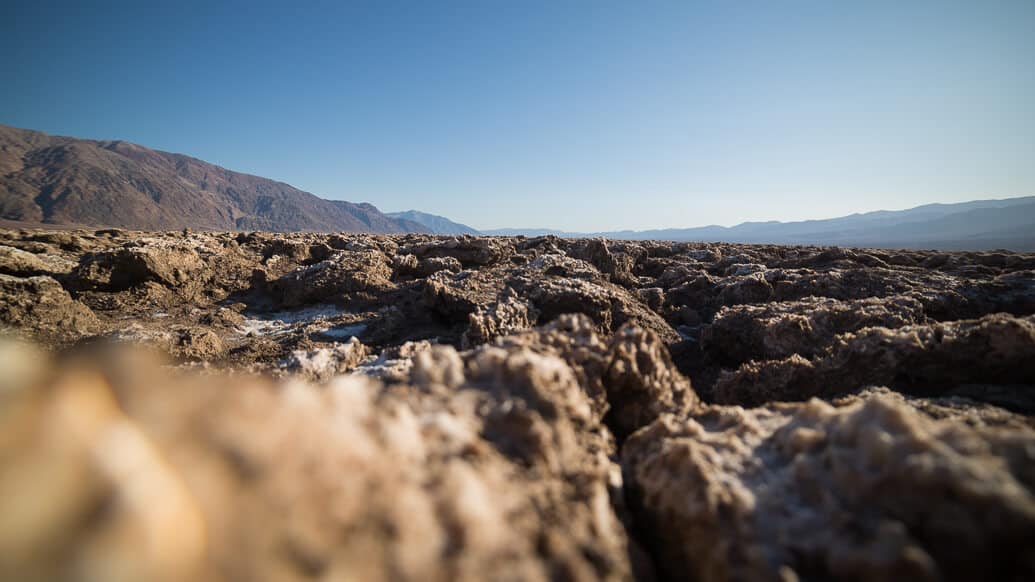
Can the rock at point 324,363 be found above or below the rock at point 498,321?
below

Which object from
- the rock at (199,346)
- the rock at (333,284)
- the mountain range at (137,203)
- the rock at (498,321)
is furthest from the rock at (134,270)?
the mountain range at (137,203)

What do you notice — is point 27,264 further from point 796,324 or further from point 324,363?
point 796,324

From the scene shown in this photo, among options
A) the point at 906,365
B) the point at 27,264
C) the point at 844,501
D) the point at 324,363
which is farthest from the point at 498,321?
the point at 27,264

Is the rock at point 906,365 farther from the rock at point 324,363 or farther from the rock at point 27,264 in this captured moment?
the rock at point 27,264

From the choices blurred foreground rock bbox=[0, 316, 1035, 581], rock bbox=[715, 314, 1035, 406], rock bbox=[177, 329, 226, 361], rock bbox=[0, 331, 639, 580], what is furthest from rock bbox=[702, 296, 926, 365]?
rock bbox=[177, 329, 226, 361]

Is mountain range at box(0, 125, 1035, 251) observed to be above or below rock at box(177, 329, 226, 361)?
above

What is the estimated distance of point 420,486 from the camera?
1100 mm

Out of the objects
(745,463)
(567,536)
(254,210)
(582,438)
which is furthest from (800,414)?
(254,210)

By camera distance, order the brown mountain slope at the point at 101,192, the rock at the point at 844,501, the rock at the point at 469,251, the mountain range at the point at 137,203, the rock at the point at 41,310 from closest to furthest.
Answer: the rock at the point at 844,501 < the rock at the point at 41,310 < the rock at the point at 469,251 < the mountain range at the point at 137,203 < the brown mountain slope at the point at 101,192

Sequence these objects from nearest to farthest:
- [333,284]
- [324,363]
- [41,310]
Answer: [324,363], [41,310], [333,284]

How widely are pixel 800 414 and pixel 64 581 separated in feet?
7.69

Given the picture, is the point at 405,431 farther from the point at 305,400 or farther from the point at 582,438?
the point at 582,438

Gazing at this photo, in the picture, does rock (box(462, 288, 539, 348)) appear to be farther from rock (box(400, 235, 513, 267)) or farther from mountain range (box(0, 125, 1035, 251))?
mountain range (box(0, 125, 1035, 251))

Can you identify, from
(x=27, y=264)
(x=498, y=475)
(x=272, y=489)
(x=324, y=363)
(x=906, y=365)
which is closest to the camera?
(x=272, y=489)
